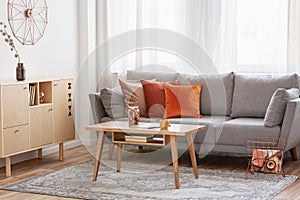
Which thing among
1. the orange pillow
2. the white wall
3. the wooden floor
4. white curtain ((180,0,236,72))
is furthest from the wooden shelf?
white curtain ((180,0,236,72))

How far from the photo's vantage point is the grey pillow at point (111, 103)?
5.86 meters

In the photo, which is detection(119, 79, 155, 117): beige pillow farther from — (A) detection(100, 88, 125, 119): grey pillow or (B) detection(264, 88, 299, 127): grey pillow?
(B) detection(264, 88, 299, 127): grey pillow

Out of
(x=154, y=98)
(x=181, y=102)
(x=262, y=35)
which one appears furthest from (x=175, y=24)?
(x=181, y=102)

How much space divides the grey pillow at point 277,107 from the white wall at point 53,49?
2.27m

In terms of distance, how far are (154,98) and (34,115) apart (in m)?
1.22

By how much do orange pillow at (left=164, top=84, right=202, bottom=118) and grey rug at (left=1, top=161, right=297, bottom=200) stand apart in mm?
614

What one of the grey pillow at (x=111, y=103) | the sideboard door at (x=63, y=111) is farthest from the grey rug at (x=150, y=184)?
the grey pillow at (x=111, y=103)

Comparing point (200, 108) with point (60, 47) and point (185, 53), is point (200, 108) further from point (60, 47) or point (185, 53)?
point (60, 47)

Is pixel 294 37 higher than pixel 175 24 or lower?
lower

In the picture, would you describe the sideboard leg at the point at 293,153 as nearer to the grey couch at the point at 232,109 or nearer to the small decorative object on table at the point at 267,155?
the grey couch at the point at 232,109

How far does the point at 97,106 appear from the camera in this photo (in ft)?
19.4

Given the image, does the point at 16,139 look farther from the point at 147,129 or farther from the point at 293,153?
the point at 293,153

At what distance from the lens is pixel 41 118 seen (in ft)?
18.0

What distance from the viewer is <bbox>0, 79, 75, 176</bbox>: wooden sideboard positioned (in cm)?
505
